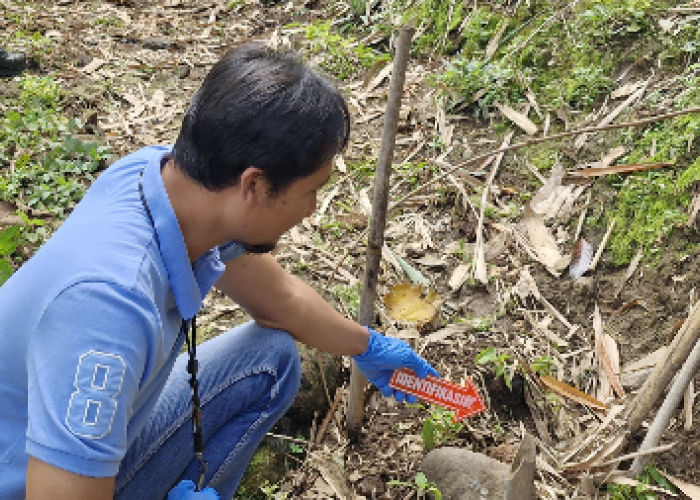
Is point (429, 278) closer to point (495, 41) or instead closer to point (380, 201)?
point (380, 201)

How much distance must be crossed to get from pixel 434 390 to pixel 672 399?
749mm

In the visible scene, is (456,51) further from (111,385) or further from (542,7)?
(111,385)

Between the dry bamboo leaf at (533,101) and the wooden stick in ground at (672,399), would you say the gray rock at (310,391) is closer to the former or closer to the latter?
the wooden stick in ground at (672,399)

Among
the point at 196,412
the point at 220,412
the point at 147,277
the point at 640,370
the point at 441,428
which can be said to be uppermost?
the point at 147,277

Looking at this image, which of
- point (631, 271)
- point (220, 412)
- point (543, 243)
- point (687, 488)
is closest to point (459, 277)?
point (543, 243)

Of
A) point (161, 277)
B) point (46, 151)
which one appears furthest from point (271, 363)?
point (46, 151)

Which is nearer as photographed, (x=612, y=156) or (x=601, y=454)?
(x=601, y=454)

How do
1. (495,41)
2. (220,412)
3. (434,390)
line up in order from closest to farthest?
(220,412) → (434,390) → (495,41)

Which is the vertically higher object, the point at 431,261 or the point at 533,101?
the point at 533,101

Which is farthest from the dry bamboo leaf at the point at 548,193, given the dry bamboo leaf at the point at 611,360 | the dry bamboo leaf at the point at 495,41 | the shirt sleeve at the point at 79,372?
the shirt sleeve at the point at 79,372

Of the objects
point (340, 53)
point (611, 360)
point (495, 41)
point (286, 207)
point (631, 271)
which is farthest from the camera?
point (340, 53)

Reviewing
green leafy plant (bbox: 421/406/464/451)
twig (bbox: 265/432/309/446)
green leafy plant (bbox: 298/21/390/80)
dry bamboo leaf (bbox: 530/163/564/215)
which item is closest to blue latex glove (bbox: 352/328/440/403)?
green leafy plant (bbox: 421/406/464/451)

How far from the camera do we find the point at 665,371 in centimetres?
210

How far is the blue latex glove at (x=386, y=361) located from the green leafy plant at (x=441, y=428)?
177mm
